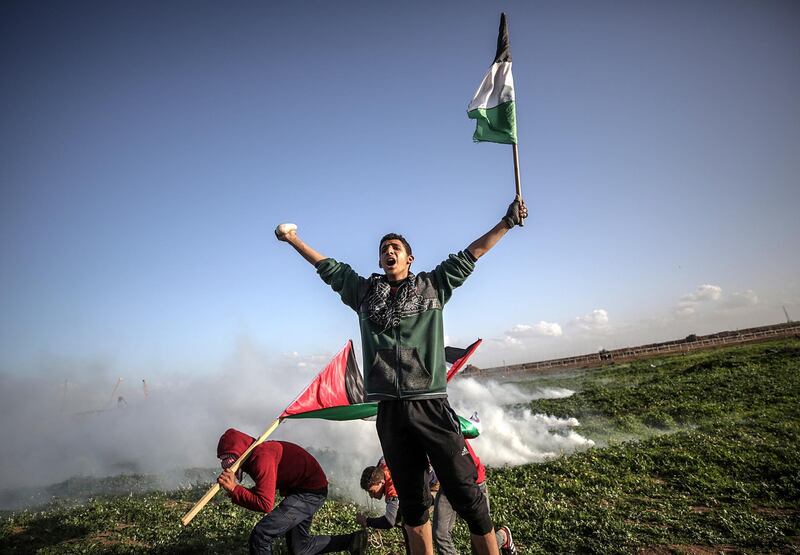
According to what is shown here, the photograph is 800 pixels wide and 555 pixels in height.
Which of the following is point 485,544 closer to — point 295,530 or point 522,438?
point 295,530

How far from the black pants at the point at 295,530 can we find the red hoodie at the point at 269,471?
0.12m

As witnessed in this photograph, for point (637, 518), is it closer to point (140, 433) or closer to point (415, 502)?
point (415, 502)

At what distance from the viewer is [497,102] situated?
16.0ft

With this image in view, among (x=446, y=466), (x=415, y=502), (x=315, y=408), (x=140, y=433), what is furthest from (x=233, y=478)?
(x=140, y=433)

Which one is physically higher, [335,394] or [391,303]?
[391,303]

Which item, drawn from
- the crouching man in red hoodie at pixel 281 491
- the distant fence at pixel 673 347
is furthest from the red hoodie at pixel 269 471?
the distant fence at pixel 673 347

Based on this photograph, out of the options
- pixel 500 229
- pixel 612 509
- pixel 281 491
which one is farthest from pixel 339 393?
pixel 612 509

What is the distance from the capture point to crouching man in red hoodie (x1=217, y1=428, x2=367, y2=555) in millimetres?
4680

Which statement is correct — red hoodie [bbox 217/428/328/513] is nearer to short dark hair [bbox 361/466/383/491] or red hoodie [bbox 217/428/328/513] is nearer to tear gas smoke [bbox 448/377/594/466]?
short dark hair [bbox 361/466/383/491]

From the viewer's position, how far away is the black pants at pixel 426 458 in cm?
312

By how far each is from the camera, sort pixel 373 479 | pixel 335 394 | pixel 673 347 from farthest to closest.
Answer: pixel 673 347, pixel 335 394, pixel 373 479

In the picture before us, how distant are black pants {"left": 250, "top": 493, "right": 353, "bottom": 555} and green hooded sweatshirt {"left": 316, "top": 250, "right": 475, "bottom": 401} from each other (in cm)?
269

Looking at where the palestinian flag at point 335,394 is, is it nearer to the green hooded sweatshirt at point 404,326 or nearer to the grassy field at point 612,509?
the grassy field at point 612,509

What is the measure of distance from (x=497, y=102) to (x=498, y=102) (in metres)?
0.02
